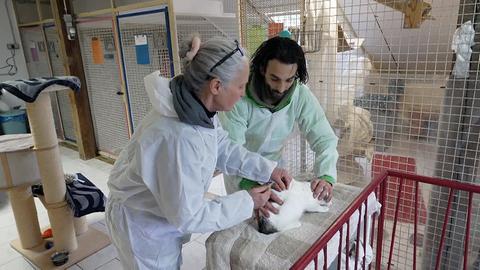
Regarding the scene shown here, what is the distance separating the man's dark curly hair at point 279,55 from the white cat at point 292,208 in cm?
47

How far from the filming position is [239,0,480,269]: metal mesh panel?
1.71 meters

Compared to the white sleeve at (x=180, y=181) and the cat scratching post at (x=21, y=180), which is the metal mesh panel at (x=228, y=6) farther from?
the white sleeve at (x=180, y=181)

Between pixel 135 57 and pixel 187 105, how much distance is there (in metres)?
2.60

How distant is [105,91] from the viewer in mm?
3922

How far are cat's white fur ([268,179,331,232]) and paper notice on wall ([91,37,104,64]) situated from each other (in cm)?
316

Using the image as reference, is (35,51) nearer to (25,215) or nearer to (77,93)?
(77,93)

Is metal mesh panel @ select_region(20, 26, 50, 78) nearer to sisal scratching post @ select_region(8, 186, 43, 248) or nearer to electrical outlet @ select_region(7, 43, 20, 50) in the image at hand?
electrical outlet @ select_region(7, 43, 20, 50)

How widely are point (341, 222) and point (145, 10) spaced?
2.58 metres

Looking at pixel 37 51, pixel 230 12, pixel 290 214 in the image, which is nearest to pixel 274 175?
pixel 290 214

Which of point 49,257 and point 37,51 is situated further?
point 37,51

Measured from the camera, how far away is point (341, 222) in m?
0.98

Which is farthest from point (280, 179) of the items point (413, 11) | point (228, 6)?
point (228, 6)

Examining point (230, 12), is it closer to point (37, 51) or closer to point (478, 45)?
point (478, 45)

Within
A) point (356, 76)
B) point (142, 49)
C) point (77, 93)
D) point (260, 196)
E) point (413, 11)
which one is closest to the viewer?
point (260, 196)
